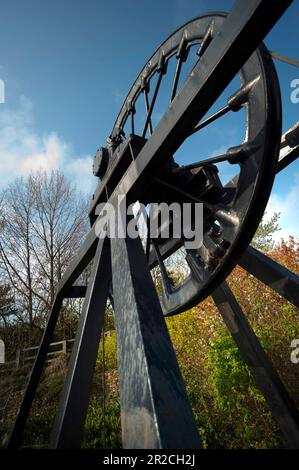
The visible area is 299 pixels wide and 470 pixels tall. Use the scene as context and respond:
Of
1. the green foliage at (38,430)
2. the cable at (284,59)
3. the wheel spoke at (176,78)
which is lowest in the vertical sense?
the cable at (284,59)

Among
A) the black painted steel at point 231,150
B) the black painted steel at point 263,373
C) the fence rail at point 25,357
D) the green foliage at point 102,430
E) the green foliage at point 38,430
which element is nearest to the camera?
the black painted steel at point 231,150

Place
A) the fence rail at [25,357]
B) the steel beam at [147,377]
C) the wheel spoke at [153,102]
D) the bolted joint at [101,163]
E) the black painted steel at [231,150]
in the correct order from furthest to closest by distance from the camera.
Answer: the fence rail at [25,357], the bolted joint at [101,163], the wheel spoke at [153,102], the black painted steel at [231,150], the steel beam at [147,377]

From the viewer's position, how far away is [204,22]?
2414 mm

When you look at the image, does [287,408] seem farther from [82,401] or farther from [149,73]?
[149,73]

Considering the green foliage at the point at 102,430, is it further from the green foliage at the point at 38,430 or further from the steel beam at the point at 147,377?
the steel beam at the point at 147,377

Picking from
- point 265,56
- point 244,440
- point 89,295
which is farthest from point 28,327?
point 265,56

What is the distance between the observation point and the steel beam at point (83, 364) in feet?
5.97

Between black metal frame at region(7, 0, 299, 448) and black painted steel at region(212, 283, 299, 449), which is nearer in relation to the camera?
black metal frame at region(7, 0, 299, 448)

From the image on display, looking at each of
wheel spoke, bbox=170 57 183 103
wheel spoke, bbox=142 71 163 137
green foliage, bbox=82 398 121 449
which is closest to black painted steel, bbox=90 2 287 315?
wheel spoke, bbox=170 57 183 103

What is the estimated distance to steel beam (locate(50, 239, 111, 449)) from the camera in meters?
1.82

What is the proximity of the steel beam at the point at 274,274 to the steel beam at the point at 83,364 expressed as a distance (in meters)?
1.36

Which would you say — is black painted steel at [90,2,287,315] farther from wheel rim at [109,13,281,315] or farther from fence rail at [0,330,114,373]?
fence rail at [0,330,114,373]

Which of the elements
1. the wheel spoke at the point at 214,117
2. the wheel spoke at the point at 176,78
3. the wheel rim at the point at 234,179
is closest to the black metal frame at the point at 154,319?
the wheel rim at the point at 234,179

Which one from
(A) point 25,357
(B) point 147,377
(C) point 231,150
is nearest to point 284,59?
(C) point 231,150
